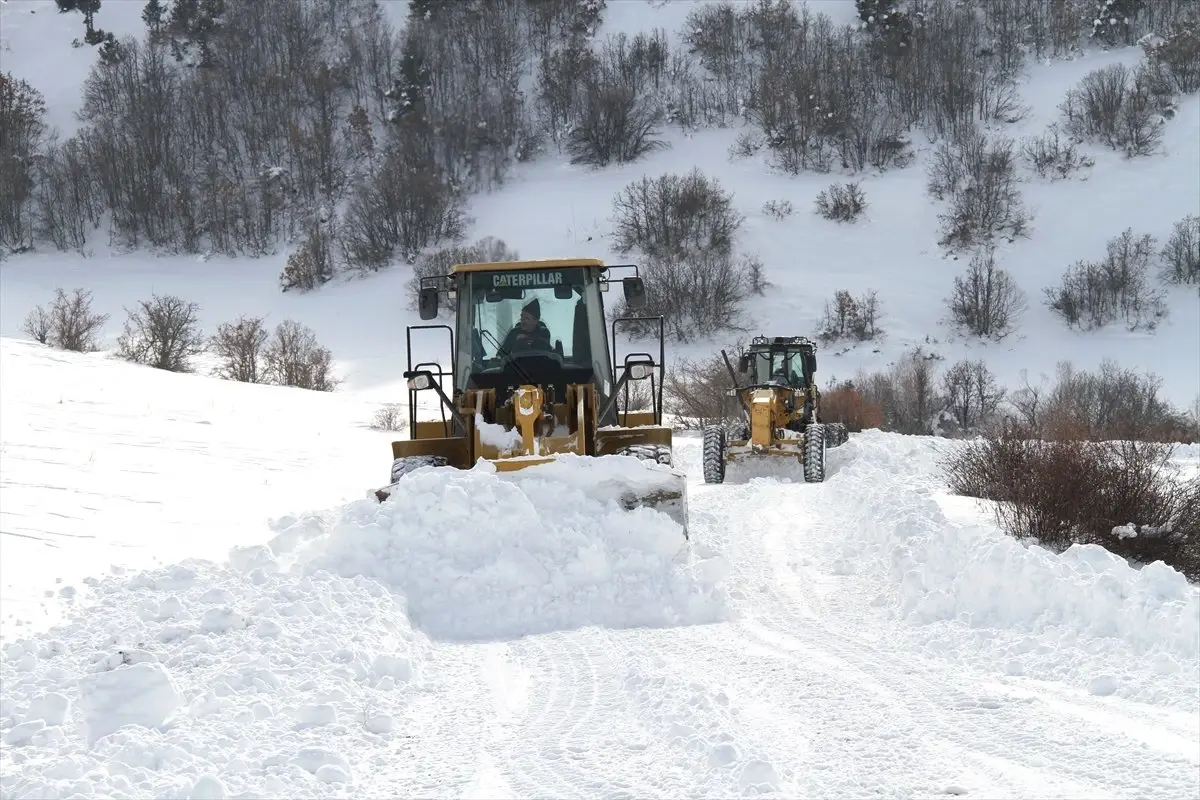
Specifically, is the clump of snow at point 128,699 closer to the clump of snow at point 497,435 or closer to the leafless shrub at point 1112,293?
the clump of snow at point 497,435

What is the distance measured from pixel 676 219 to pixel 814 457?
37582mm

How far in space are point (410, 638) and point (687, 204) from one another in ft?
158

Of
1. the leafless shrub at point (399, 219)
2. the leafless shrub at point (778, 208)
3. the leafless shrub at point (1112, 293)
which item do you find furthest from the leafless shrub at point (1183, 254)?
the leafless shrub at point (399, 219)

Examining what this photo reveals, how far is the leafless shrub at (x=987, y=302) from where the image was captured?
1794 inches

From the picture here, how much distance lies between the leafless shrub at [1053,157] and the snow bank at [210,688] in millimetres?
52476

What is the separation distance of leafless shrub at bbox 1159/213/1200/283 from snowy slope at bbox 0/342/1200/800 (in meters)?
42.3

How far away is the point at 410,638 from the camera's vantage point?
21.0ft

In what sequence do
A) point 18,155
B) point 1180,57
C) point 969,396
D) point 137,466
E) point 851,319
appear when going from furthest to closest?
point 18,155
point 1180,57
point 851,319
point 969,396
point 137,466

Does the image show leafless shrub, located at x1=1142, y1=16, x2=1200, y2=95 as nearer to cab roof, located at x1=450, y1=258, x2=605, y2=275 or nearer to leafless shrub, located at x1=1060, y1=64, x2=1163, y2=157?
leafless shrub, located at x1=1060, y1=64, x2=1163, y2=157

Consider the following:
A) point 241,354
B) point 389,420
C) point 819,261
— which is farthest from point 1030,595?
point 819,261

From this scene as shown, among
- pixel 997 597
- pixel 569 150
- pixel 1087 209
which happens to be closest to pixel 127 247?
pixel 569 150

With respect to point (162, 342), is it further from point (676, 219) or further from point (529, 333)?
point (676, 219)

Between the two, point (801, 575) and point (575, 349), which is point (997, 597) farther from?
point (575, 349)

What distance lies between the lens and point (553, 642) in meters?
6.52
